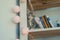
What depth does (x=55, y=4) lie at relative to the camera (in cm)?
157

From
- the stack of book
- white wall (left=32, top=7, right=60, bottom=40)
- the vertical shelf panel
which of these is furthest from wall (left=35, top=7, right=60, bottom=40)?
the vertical shelf panel

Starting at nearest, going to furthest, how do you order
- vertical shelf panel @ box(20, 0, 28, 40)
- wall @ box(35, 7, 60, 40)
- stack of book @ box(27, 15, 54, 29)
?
1. vertical shelf panel @ box(20, 0, 28, 40)
2. stack of book @ box(27, 15, 54, 29)
3. wall @ box(35, 7, 60, 40)

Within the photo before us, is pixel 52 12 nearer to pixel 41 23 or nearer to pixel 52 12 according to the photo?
pixel 52 12

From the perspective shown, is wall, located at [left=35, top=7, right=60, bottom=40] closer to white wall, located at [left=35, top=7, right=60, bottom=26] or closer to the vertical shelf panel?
white wall, located at [left=35, top=7, right=60, bottom=26]

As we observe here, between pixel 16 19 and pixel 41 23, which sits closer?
pixel 16 19

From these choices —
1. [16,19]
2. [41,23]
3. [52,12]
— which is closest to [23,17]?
[16,19]

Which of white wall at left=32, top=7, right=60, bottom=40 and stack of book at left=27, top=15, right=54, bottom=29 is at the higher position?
white wall at left=32, top=7, right=60, bottom=40

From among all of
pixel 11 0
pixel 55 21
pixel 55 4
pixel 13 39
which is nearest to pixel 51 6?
pixel 55 4

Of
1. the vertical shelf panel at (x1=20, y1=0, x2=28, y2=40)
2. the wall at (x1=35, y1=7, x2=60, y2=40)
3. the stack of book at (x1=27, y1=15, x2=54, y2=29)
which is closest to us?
the vertical shelf panel at (x1=20, y1=0, x2=28, y2=40)

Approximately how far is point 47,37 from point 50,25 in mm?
264

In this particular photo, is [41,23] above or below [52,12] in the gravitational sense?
below

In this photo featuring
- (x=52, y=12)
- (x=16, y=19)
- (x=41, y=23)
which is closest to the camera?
(x=16, y=19)

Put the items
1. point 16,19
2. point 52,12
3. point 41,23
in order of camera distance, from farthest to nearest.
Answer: point 52,12, point 41,23, point 16,19

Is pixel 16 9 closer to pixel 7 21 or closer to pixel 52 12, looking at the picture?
pixel 7 21
